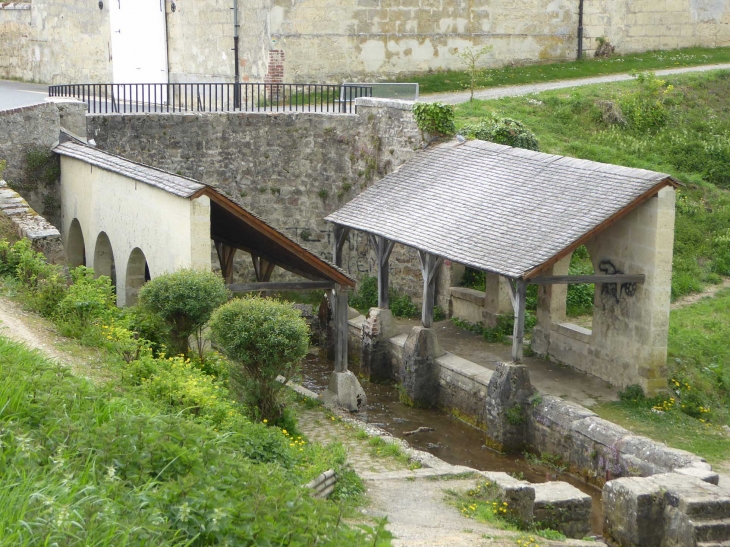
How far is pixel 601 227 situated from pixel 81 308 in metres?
6.90

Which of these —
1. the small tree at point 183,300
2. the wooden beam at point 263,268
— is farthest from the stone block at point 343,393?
the small tree at point 183,300

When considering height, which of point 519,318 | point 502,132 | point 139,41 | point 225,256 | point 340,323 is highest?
point 139,41

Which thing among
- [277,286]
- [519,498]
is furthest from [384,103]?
[519,498]

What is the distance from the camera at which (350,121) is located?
22.4 m

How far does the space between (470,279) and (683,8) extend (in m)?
12.4

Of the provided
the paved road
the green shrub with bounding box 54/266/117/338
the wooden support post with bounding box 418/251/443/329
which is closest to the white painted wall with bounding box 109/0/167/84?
the paved road

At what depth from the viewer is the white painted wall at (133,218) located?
47.6ft

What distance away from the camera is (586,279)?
1531 centimetres

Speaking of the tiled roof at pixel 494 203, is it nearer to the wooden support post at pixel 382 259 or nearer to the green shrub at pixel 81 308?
the wooden support post at pixel 382 259

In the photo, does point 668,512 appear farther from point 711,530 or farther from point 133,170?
point 133,170

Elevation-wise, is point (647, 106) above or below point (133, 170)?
above

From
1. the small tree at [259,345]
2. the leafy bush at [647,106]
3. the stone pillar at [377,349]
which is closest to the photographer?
the small tree at [259,345]

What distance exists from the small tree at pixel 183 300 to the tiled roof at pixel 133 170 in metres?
1.52

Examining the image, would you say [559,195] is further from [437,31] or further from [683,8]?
[683,8]
